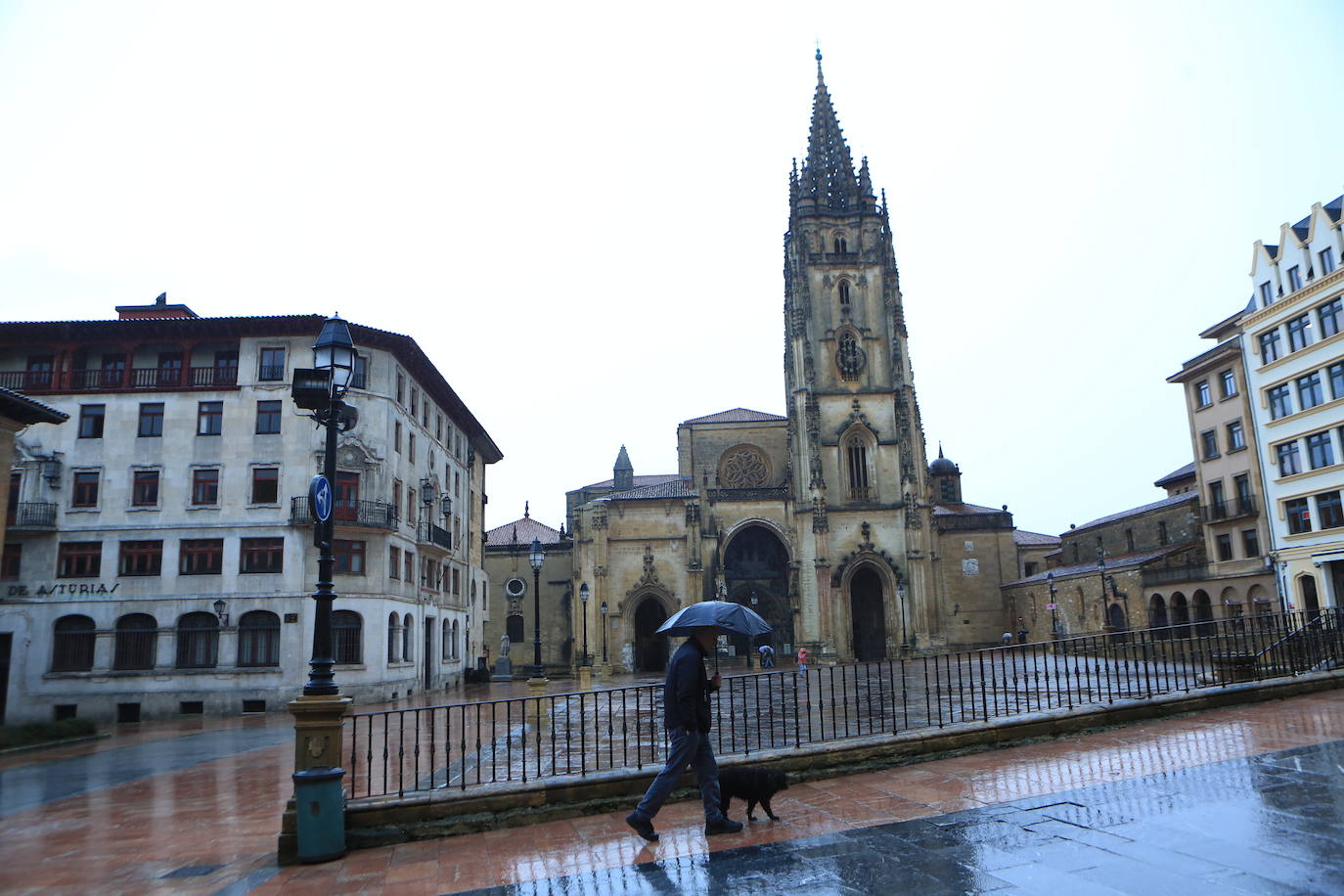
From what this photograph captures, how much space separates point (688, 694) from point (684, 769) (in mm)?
623

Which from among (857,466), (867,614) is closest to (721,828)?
(867,614)

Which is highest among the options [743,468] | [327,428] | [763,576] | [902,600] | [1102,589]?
[743,468]

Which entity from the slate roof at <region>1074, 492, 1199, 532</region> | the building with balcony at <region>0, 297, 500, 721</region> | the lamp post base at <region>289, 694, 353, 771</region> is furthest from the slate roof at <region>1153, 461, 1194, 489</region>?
the lamp post base at <region>289, 694, 353, 771</region>

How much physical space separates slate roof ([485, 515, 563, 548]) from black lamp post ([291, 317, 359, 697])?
49064 mm

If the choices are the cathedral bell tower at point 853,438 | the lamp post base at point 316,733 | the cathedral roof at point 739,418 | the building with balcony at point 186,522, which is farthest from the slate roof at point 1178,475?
the lamp post base at point 316,733

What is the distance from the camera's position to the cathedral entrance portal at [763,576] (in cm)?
5019

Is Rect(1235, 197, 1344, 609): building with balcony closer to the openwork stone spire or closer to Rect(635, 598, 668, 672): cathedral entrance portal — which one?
the openwork stone spire

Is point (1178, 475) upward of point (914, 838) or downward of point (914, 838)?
upward

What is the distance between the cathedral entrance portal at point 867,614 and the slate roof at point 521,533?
794 inches

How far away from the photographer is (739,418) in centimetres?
5822

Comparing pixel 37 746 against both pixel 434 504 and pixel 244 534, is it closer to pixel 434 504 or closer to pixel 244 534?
pixel 244 534

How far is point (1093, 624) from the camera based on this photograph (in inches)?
1806

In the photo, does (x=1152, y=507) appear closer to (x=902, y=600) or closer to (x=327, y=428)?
(x=902, y=600)

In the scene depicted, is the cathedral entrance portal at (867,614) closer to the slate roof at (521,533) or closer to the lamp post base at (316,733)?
the slate roof at (521,533)
